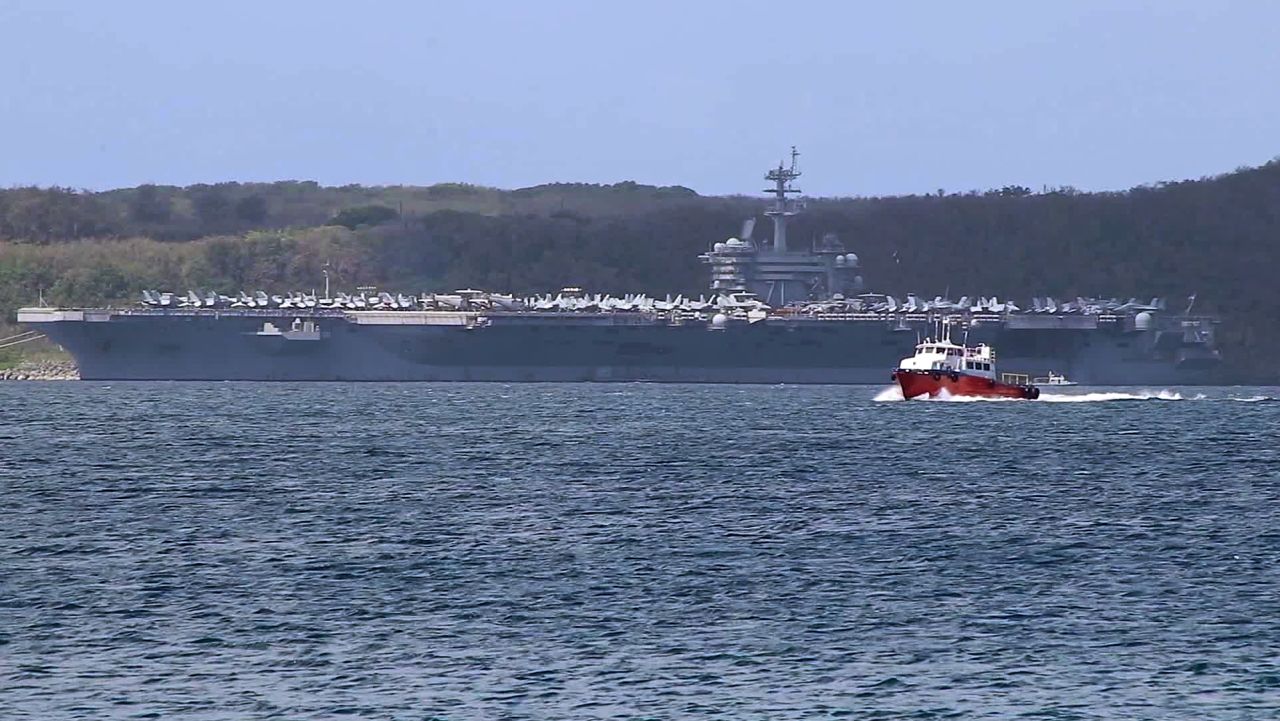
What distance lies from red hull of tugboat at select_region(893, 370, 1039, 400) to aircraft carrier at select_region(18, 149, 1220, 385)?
17.5m

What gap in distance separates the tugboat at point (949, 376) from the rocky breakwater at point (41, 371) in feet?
150

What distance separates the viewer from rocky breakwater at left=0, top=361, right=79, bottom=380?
10069 centimetres

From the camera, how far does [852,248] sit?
132 meters

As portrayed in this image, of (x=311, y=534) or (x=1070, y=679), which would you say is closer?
(x=1070, y=679)

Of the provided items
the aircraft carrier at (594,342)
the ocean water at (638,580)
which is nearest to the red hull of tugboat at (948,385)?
the aircraft carrier at (594,342)

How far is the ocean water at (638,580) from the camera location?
1827 cm

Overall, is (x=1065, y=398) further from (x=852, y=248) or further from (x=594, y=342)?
(x=852, y=248)

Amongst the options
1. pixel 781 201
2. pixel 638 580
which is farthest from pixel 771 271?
pixel 638 580

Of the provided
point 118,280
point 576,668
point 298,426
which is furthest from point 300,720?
point 118,280

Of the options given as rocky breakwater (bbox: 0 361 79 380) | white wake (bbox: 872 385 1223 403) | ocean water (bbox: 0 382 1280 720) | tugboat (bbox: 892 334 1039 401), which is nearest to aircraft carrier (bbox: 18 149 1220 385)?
white wake (bbox: 872 385 1223 403)

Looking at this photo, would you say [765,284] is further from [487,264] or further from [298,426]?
[298,426]

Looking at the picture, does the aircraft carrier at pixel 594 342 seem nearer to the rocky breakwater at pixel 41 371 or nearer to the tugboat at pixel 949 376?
the rocky breakwater at pixel 41 371

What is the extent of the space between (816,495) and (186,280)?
95.4 meters

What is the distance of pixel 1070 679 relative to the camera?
18672 mm
